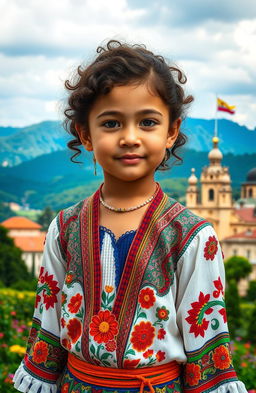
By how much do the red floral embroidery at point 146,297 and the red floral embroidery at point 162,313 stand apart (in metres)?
0.04

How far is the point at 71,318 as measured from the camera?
9.19 feet

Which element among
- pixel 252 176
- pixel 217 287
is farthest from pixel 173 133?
pixel 252 176

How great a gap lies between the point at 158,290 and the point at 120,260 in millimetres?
228

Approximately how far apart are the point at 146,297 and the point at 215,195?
68078 mm

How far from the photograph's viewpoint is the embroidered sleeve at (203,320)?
8.79 feet

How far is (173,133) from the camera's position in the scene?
289 centimetres

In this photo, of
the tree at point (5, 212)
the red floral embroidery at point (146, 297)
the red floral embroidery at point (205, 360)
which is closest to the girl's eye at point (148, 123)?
the red floral embroidery at point (146, 297)

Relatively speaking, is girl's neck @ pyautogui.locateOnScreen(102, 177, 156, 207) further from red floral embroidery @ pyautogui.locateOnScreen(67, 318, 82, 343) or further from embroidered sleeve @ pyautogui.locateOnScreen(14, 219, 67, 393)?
red floral embroidery @ pyautogui.locateOnScreen(67, 318, 82, 343)

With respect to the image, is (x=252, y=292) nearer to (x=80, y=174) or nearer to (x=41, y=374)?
(x=41, y=374)

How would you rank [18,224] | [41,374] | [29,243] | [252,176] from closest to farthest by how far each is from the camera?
[41,374] → [29,243] → [252,176] → [18,224]

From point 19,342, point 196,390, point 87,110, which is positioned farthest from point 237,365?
point 87,110

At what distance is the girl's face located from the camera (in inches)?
103

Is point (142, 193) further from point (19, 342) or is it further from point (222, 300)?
point (19, 342)

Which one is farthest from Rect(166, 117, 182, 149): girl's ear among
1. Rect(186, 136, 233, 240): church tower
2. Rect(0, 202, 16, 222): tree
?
Rect(0, 202, 16, 222): tree
